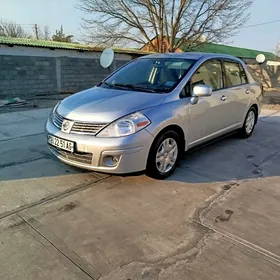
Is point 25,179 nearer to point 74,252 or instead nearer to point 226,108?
point 74,252

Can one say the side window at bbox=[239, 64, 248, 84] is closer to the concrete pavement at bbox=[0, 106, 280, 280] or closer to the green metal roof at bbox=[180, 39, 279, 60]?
the concrete pavement at bbox=[0, 106, 280, 280]

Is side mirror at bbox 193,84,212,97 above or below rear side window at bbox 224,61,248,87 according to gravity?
below

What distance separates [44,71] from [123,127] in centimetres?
999

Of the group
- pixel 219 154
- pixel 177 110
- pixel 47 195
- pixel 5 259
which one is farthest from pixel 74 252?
pixel 219 154

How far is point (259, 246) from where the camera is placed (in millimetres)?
2287

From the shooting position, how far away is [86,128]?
3.05 meters

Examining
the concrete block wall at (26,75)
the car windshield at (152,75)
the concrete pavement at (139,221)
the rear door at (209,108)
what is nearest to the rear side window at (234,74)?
the rear door at (209,108)

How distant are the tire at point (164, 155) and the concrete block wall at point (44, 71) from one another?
9.14 metres

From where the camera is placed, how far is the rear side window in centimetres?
466

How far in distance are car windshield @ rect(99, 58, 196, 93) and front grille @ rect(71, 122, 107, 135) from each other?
38.0 inches

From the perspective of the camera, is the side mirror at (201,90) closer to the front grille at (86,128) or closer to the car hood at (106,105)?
the car hood at (106,105)

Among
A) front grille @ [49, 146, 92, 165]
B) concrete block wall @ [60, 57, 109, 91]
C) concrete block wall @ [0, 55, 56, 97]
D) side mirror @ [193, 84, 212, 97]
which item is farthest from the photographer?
concrete block wall @ [60, 57, 109, 91]

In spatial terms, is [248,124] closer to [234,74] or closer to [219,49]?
[234,74]

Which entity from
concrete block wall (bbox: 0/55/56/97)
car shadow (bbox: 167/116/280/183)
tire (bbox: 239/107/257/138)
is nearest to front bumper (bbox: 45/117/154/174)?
car shadow (bbox: 167/116/280/183)
